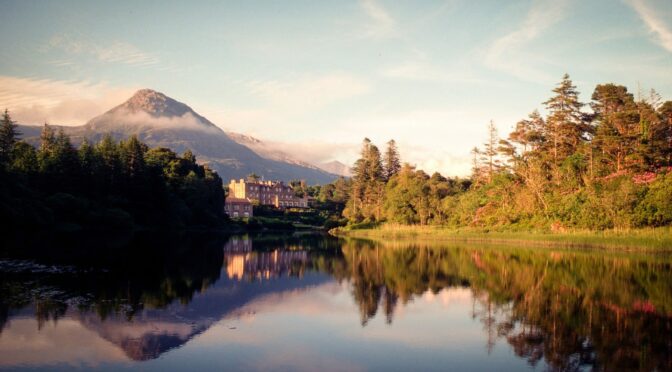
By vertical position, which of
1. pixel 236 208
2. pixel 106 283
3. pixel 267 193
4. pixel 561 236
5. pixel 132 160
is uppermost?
pixel 132 160

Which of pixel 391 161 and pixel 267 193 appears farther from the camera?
pixel 267 193

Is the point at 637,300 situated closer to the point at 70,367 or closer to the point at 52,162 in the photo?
the point at 70,367

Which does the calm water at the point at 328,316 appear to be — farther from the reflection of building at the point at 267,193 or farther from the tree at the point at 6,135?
the reflection of building at the point at 267,193

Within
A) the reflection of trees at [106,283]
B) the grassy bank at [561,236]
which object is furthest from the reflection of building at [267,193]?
the reflection of trees at [106,283]

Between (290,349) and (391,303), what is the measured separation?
8.20m

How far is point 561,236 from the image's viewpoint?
51281 mm

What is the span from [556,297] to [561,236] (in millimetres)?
31444

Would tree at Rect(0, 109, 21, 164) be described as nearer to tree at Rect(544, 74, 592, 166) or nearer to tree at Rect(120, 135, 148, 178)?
tree at Rect(120, 135, 148, 178)

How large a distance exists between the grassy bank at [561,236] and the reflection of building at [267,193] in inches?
4077

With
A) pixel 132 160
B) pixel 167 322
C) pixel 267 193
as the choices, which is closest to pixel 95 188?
pixel 132 160

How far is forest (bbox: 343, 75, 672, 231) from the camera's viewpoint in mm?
48488

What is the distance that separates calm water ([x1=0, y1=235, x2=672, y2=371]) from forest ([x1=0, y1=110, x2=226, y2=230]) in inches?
1084

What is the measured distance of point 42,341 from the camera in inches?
548

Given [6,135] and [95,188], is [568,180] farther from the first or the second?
[6,135]
